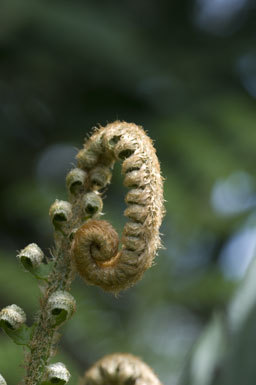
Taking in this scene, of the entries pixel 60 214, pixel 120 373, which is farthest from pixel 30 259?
pixel 120 373

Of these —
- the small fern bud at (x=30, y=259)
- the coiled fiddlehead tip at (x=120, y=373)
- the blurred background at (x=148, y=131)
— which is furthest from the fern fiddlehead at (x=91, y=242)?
the blurred background at (x=148, y=131)

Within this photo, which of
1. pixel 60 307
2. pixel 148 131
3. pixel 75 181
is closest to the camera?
pixel 60 307

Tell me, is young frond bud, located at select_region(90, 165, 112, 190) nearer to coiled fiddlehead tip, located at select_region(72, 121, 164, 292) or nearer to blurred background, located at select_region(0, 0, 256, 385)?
coiled fiddlehead tip, located at select_region(72, 121, 164, 292)

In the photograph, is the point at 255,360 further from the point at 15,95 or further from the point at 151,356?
the point at 15,95

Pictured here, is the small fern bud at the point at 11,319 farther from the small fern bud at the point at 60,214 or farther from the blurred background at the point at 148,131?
the blurred background at the point at 148,131

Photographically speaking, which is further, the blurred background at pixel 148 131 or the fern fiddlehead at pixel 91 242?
the blurred background at pixel 148 131

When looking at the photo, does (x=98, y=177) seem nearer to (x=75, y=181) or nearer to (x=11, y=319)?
(x=75, y=181)

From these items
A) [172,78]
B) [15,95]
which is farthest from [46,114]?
[172,78]
